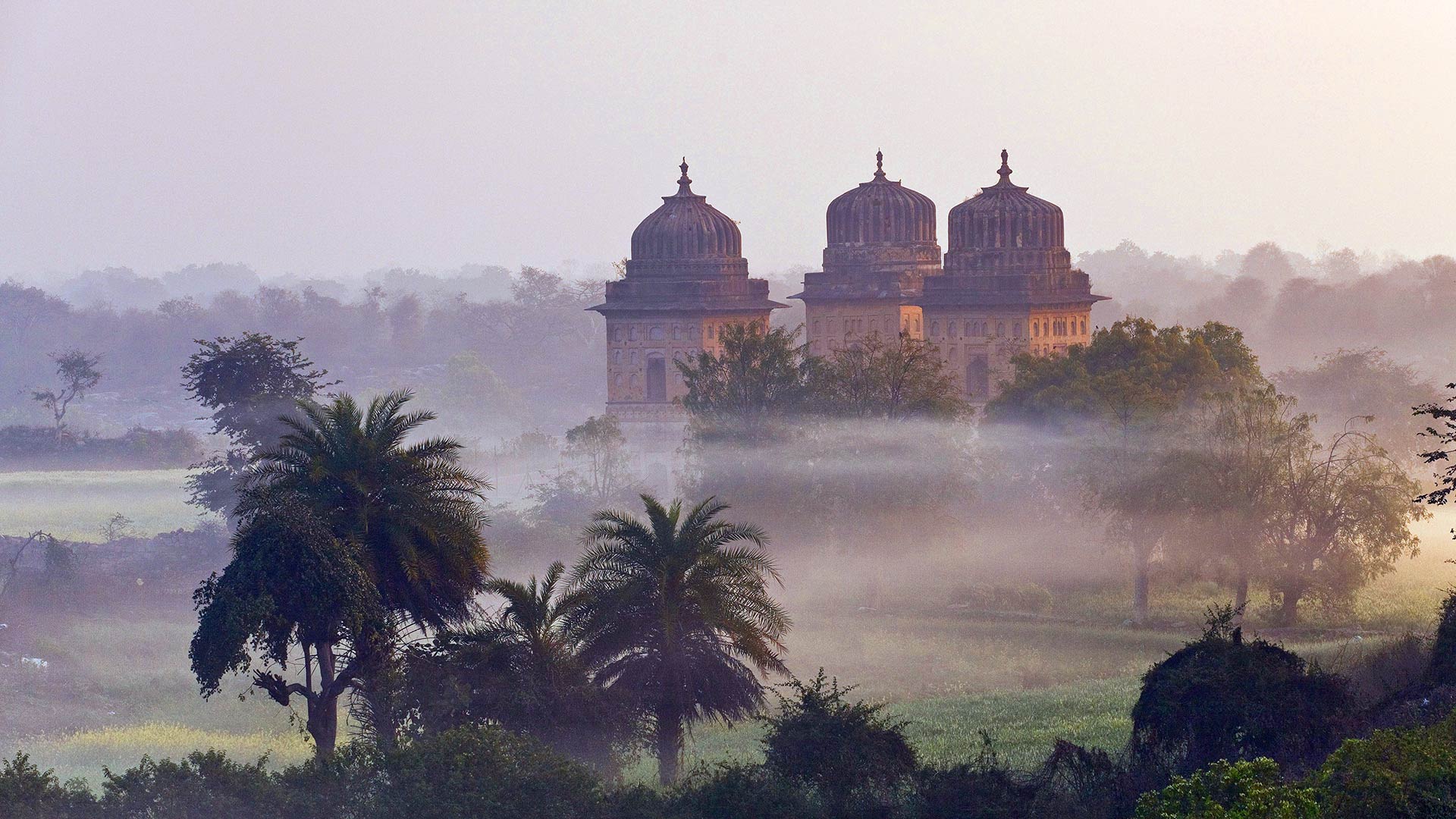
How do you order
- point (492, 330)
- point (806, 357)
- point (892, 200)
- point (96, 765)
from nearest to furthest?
1. point (96, 765)
2. point (806, 357)
3. point (892, 200)
4. point (492, 330)

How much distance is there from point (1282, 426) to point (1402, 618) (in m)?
5.46

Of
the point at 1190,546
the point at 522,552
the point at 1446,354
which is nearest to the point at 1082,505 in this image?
the point at 1190,546

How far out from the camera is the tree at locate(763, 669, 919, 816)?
28484 millimetres

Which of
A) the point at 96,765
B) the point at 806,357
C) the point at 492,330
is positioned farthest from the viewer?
the point at 492,330

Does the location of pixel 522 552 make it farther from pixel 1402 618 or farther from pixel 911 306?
pixel 1402 618

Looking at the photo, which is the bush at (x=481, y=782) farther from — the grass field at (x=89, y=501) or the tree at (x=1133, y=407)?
the grass field at (x=89, y=501)

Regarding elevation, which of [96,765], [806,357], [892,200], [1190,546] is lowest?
[96,765]

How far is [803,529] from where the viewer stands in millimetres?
54438

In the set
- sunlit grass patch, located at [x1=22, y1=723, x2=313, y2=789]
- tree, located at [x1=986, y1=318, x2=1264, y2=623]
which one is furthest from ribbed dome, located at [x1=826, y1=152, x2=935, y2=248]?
sunlit grass patch, located at [x1=22, y1=723, x2=313, y2=789]

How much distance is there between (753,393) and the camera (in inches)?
2195

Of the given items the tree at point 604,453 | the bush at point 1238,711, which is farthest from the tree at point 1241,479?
the tree at point 604,453

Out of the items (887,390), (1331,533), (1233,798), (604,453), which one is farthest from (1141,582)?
(1233,798)

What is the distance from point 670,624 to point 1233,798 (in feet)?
38.0

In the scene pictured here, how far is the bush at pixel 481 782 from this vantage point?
26141 mm
